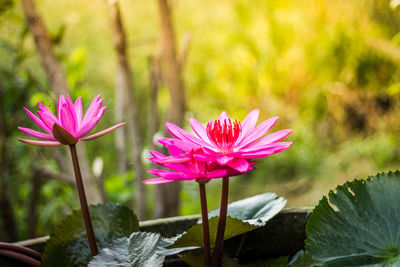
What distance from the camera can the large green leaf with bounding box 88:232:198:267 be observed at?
262 millimetres

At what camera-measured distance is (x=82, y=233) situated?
13.5 inches

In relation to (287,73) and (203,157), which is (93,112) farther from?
(287,73)

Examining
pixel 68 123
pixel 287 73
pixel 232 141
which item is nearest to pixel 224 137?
pixel 232 141

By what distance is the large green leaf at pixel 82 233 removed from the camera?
328 millimetres

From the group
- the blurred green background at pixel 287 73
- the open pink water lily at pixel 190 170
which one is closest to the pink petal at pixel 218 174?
the open pink water lily at pixel 190 170

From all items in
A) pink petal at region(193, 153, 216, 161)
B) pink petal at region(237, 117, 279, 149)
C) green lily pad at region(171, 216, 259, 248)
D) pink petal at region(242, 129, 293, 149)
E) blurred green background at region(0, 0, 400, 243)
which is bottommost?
green lily pad at region(171, 216, 259, 248)

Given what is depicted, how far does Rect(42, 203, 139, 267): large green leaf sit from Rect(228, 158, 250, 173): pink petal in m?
0.15

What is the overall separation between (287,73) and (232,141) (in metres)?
2.49

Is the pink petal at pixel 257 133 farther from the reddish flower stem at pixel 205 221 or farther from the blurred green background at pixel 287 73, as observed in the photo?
the blurred green background at pixel 287 73

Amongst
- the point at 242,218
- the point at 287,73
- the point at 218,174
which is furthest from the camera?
the point at 287,73

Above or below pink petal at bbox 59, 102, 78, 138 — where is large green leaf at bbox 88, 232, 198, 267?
below

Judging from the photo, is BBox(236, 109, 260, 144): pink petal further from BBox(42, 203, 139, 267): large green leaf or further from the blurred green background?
the blurred green background

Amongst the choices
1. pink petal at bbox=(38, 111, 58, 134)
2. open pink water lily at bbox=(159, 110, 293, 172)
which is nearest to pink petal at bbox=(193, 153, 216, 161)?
open pink water lily at bbox=(159, 110, 293, 172)

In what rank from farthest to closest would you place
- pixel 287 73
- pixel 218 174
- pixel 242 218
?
pixel 287 73 → pixel 242 218 → pixel 218 174
